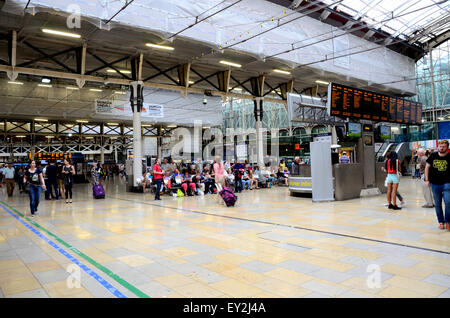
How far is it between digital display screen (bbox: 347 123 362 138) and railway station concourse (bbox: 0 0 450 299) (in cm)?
7

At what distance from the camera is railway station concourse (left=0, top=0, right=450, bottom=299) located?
13.3 feet

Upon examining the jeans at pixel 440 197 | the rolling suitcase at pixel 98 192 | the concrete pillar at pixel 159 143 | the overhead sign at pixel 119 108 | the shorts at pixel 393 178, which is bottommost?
the rolling suitcase at pixel 98 192

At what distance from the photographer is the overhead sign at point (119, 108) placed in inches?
874

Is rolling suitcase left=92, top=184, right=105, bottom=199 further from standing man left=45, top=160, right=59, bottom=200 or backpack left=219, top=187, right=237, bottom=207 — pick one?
backpack left=219, top=187, right=237, bottom=207

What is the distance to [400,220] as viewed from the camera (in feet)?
24.4

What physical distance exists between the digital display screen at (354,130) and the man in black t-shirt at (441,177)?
6.25m

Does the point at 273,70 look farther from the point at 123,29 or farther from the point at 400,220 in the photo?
the point at 400,220

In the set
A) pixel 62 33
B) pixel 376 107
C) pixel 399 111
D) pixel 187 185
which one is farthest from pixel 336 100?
pixel 62 33

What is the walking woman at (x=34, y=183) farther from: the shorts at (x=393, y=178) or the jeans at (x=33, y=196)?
the shorts at (x=393, y=178)

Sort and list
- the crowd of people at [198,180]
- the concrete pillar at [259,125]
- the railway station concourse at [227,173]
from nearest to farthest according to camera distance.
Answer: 1. the railway station concourse at [227,173]
2. the crowd of people at [198,180]
3. the concrete pillar at [259,125]

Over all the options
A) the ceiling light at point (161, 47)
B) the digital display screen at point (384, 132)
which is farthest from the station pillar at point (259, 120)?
the ceiling light at point (161, 47)

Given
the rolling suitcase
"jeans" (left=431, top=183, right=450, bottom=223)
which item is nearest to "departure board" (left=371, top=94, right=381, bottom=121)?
"jeans" (left=431, top=183, right=450, bottom=223)
